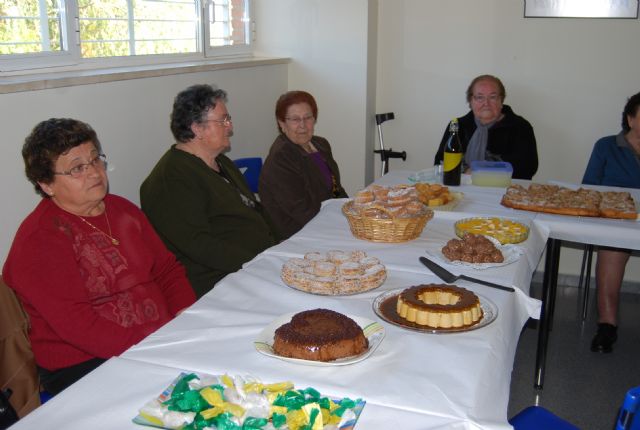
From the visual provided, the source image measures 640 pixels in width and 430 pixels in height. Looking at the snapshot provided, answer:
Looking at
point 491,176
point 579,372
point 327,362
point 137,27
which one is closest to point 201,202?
point 137,27

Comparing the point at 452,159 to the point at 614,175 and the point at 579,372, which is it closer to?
the point at 614,175

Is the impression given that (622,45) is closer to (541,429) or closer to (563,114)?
(563,114)

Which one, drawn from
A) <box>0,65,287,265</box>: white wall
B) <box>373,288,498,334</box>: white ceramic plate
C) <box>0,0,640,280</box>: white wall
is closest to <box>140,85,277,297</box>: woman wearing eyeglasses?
<box>0,65,287,265</box>: white wall

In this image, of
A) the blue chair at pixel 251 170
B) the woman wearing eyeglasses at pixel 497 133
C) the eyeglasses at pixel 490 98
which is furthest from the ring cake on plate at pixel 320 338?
the eyeglasses at pixel 490 98

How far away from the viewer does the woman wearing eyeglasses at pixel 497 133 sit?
3.69 metres

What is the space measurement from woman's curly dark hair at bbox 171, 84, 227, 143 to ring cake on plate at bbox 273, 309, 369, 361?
1.31m

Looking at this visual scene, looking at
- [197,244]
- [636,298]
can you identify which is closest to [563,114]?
[636,298]

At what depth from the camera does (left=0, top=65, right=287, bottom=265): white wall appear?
2.06 meters

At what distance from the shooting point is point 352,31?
3.95m

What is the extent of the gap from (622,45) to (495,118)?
33.6 inches

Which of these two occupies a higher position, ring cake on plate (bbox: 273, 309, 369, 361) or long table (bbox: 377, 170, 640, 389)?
ring cake on plate (bbox: 273, 309, 369, 361)

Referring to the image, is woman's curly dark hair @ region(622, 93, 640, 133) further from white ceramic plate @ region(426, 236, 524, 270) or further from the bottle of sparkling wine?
white ceramic plate @ region(426, 236, 524, 270)

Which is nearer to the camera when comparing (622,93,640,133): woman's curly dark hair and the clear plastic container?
the clear plastic container

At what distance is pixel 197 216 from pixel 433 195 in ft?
2.95
